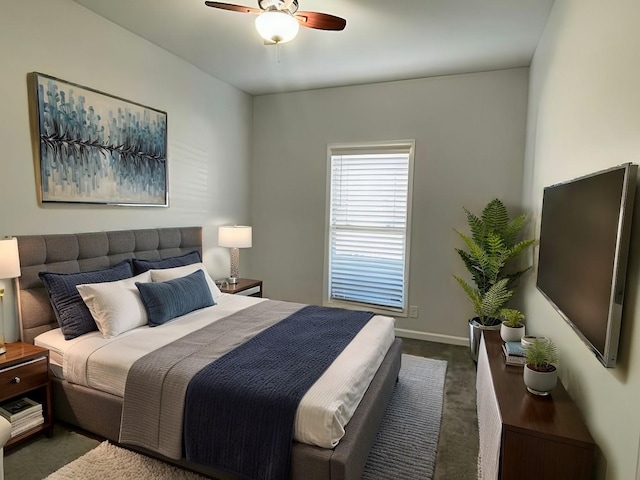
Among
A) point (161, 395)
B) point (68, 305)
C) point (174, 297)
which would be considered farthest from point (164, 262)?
point (161, 395)

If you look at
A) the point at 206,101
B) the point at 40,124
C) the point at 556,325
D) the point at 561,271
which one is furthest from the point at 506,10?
the point at 40,124

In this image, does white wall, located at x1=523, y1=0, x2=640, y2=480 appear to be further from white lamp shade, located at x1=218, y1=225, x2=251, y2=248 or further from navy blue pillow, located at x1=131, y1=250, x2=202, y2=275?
navy blue pillow, located at x1=131, y1=250, x2=202, y2=275

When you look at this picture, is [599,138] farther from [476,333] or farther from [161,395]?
[161,395]

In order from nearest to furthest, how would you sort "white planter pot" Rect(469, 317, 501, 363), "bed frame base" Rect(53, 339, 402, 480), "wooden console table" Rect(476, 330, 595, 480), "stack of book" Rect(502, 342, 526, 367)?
"wooden console table" Rect(476, 330, 595, 480) < "bed frame base" Rect(53, 339, 402, 480) < "stack of book" Rect(502, 342, 526, 367) < "white planter pot" Rect(469, 317, 501, 363)

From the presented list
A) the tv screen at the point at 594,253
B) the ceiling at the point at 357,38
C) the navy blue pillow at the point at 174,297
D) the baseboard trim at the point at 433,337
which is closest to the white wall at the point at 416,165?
the baseboard trim at the point at 433,337

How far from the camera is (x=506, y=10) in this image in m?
2.66

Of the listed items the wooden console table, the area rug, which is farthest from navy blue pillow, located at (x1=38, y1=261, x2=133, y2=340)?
the wooden console table

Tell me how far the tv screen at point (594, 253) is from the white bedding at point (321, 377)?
106 cm

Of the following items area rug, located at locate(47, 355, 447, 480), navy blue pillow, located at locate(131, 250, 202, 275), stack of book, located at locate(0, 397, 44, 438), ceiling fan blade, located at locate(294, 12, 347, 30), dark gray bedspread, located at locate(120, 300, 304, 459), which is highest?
ceiling fan blade, located at locate(294, 12, 347, 30)

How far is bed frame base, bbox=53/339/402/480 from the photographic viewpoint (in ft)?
5.46

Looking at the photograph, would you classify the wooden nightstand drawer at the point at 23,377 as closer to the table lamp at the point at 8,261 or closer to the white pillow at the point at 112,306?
the table lamp at the point at 8,261

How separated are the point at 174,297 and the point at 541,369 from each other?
7.78ft

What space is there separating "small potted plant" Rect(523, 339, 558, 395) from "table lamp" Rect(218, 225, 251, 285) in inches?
116

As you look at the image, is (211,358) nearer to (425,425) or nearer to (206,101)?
(425,425)
